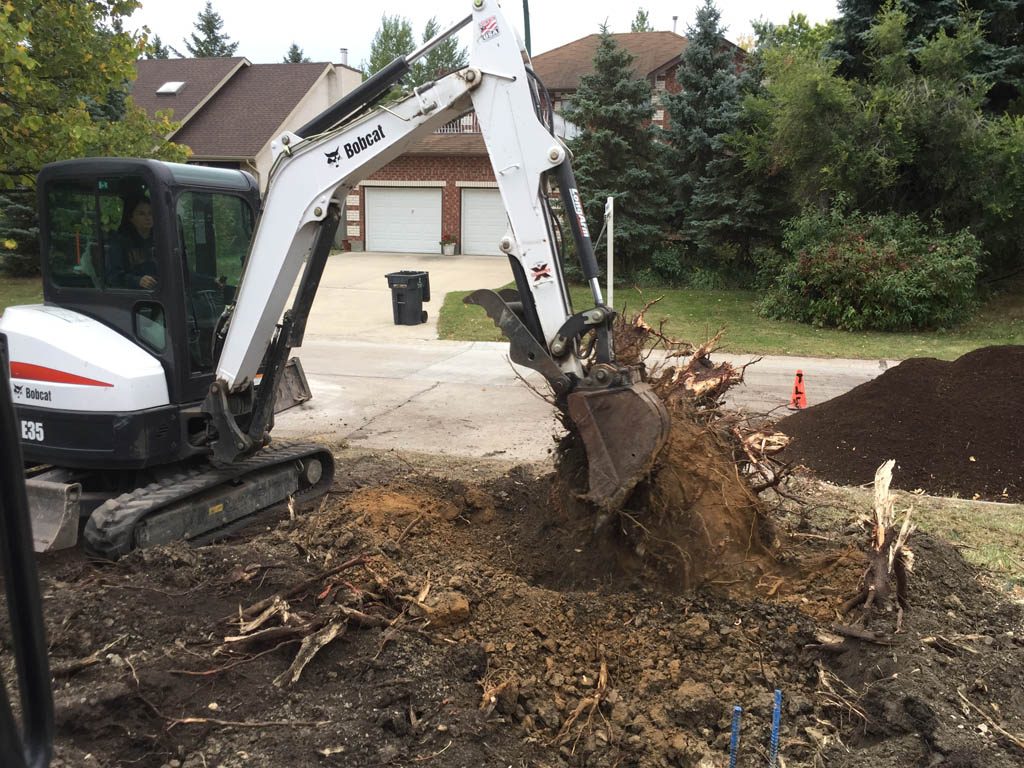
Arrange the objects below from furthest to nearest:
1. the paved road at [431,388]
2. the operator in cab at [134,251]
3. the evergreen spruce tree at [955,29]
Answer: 1. the evergreen spruce tree at [955,29]
2. the paved road at [431,388]
3. the operator in cab at [134,251]

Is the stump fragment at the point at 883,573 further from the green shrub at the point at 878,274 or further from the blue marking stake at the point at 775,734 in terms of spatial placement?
the green shrub at the point at 878,274

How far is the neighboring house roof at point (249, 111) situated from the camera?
97.4 ft

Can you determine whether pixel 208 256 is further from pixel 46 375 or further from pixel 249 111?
pixel 249 111

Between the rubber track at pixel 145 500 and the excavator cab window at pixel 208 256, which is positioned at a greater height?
the excavator cab window at pixel 208 256

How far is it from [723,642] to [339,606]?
203cm

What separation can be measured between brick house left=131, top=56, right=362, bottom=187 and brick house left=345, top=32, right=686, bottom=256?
376 centimetres

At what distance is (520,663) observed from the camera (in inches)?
170

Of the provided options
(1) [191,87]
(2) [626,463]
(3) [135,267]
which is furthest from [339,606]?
(1) [191,87]

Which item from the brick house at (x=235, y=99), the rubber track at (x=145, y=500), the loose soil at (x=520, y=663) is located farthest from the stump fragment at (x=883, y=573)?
the brick house at (x=235, y=99)

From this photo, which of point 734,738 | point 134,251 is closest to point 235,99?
point 134,251

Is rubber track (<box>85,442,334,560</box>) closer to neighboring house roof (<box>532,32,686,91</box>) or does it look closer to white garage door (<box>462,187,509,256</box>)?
white garage door (<box>462,187,509,256</box>)

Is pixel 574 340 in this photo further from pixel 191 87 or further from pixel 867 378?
pixel 191 87

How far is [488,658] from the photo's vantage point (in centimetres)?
429

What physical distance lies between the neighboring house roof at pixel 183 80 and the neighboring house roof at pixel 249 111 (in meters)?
0.38
